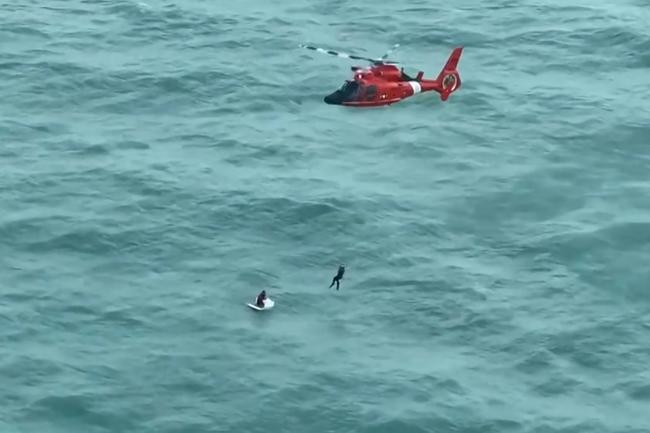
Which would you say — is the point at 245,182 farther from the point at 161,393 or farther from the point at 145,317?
the point at 161,393

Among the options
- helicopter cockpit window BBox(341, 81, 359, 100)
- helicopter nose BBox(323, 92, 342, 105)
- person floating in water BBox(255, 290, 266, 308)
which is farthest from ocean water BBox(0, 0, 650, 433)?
helicopter cockpit window BBox(341, 81, 359, 100)

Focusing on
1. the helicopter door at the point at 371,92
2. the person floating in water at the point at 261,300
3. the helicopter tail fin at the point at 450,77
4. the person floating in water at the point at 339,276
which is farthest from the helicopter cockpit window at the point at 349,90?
the person floating in water at the point at 261,300

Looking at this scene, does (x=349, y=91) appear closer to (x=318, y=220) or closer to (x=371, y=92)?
(x=371, y=92)

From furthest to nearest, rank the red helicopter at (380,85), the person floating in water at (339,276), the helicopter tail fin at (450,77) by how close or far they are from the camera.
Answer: the helicopter tail fin at (450,77), the red helicopter at (380,85), the person floating in water at (339,276)

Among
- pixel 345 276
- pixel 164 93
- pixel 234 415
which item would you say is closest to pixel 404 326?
pixel 345 276

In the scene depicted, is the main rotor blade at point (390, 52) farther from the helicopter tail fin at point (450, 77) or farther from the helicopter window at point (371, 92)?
the helicopter tail fin at point (450, 77)

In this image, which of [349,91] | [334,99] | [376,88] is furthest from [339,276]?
[376,88]

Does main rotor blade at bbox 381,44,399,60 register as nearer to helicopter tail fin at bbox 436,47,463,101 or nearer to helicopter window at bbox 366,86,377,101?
helicopter window at bbox 366,86,377,101
